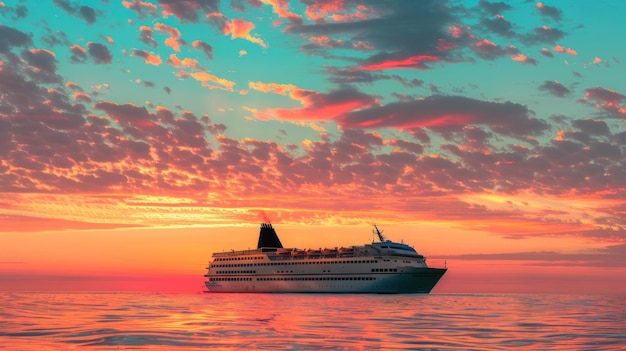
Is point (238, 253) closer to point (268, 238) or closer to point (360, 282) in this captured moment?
point (268, 238)

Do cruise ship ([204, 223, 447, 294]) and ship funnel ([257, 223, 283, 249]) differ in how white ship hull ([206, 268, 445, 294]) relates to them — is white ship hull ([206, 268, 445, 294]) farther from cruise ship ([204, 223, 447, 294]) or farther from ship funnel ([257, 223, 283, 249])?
ship funnel ([257, 223, 283, 249])

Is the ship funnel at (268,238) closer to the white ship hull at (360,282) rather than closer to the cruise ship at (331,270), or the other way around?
the cruise ship at (331,270)

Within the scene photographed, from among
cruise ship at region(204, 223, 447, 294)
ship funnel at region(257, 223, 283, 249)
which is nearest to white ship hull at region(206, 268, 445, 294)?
cruise ship at region(204, 223, 447, 294)

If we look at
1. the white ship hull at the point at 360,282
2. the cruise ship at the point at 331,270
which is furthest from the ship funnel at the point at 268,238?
the white ship hull at the point at 360,282

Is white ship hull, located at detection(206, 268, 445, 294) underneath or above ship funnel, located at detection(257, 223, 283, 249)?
underneath

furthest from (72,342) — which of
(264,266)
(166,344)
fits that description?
(264,266)

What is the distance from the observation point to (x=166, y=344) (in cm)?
3881

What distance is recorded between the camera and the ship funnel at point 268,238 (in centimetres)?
18550

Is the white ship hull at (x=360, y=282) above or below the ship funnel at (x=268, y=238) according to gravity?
below

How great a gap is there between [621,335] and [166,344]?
1261 inches

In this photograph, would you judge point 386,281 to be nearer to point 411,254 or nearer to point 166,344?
point 411,254

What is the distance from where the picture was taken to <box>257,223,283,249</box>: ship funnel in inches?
7303

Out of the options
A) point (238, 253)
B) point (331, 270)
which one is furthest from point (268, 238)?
point (331, 270)

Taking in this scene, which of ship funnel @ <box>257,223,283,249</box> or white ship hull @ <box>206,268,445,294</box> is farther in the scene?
A: ship funnel @ <box>257,223,283,249</box>
